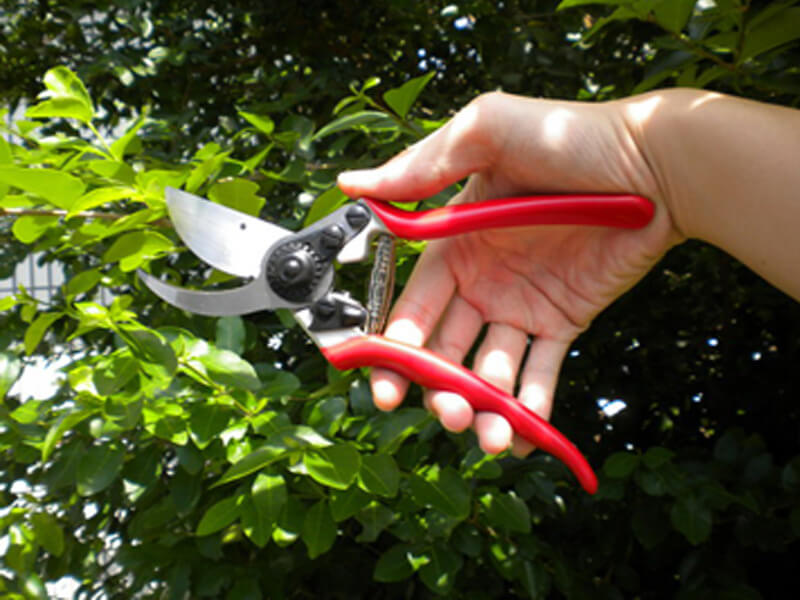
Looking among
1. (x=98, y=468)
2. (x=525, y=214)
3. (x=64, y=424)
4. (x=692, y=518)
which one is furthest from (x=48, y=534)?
(x=692, y=518)

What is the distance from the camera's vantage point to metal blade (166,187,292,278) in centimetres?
116

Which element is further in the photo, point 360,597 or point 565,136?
point 360,597

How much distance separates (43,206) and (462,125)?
2.22ft

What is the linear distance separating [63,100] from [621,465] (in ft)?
3.75

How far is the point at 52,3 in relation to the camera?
2.26 metres

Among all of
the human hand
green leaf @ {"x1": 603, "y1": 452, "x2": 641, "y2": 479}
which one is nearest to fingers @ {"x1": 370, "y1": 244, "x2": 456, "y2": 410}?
the human hand

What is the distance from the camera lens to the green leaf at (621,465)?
4.80ft

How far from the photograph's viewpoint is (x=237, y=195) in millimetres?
1227

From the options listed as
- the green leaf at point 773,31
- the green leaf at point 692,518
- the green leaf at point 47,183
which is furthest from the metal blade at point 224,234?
the green leaf at point 692,518

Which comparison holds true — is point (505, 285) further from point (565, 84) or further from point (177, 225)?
point (565, 84)

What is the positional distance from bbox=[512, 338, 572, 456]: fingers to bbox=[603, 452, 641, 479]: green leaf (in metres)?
0.30

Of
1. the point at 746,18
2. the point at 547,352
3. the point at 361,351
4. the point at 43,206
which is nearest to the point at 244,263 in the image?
the point at 361,351

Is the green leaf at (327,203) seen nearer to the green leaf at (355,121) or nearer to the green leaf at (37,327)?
the green leaf at (355,121)

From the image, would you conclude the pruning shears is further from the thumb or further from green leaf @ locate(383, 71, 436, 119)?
green leaf @ locate(383, 71, 436, 119)
